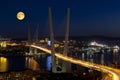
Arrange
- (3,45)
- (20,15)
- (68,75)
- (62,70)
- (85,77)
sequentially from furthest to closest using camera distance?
(3,45)
(62,70)
(68,75)
(85,77)
(20,15)

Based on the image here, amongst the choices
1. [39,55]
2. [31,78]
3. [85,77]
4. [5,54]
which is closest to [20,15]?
[85,77]

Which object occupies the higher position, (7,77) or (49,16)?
(49,16)

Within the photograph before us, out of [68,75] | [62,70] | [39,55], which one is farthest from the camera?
[39,55]

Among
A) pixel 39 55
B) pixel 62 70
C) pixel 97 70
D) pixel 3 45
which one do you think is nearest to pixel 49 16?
pixel 62 70

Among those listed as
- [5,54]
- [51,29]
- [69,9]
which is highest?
[69,9]

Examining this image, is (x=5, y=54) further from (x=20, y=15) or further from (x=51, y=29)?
(x=20, y=15)

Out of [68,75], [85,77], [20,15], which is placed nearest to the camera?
[20,15]

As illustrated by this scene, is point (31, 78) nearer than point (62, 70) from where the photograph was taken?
Yes

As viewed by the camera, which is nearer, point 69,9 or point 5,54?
point 69,9

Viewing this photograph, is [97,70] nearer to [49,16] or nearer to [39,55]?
[49,16]
